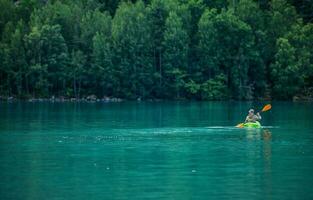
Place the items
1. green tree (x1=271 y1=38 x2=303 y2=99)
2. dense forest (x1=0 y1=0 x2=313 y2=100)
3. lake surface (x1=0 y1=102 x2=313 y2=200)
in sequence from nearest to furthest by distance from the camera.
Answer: lake surface (x1=0 y1=102 x2=313 y2=200) < green tree (x1=271 y1=38 x2=303 y2=99) < dense forest (x1=0 y1=0 x2=313 y2=100)

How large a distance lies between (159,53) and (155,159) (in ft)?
261

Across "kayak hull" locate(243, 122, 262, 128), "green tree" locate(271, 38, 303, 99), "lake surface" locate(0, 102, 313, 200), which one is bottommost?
"lake surface" locate(0, 102, 313, 200)

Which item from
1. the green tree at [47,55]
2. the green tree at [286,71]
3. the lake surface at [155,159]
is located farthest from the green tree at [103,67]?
the lake surface at [155,159]

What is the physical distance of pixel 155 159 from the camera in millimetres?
42156

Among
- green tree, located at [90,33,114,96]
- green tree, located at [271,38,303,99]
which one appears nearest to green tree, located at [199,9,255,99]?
green tree, located at [271,38,303,99]

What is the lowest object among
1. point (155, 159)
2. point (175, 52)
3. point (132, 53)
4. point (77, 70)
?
point (155, 159)

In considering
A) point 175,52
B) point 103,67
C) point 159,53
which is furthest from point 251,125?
point 159,53

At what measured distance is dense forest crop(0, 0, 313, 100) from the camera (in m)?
118

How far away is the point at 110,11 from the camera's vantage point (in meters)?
132

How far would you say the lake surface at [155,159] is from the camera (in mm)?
32281

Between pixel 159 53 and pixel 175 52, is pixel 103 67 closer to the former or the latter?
pixel 159 53

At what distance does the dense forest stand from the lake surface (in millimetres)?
45637

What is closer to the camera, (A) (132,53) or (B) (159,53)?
→ (A) (132,53)

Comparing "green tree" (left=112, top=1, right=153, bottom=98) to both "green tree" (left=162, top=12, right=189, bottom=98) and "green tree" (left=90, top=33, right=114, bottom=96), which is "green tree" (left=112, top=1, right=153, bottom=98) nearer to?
"green tree" (left=90, top=33, right=114, bottom=96)
